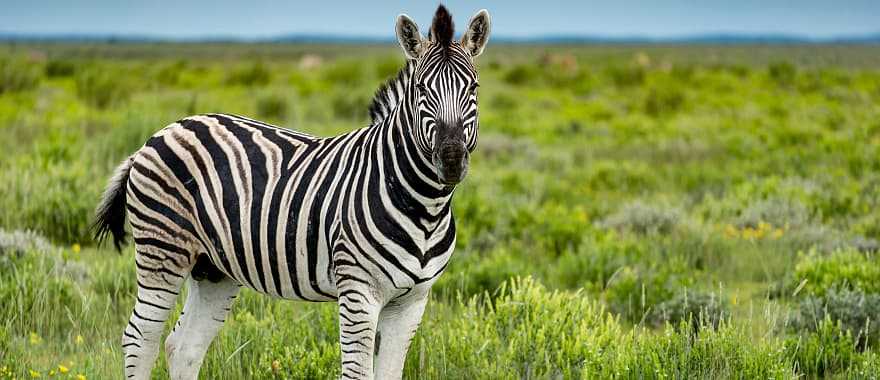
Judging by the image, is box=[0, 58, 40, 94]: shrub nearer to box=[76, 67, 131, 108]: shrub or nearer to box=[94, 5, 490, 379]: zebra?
box=[76, 67, 131, 108]: shrub

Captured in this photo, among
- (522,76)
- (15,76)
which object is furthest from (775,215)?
(522,76)

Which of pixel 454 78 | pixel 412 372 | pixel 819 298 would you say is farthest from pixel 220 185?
pixel 819 298

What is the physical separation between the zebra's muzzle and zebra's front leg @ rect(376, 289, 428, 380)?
720mm

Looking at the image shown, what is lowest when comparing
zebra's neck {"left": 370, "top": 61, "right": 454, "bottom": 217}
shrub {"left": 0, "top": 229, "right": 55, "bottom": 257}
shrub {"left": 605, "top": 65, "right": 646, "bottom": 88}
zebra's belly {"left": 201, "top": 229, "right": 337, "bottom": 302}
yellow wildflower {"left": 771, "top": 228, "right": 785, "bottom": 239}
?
yellow wildflower {"left": 771, "top": 228, "right": 785, "bottom": 239}

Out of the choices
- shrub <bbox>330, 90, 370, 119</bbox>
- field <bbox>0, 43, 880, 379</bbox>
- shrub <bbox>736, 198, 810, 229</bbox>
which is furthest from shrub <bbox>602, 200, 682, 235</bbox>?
shrub <bbox>330, 90, 370, 119</bbox>

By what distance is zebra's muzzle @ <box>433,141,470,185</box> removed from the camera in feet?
10.3

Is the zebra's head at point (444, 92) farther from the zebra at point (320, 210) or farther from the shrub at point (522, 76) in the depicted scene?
the shrub at point (522, 76)

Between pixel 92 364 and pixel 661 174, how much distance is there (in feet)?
34.7

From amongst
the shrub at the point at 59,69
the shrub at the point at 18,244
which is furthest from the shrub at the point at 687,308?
the shrub at the point at 59,69

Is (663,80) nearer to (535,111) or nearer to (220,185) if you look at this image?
(535,111)

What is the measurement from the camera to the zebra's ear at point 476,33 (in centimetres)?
351

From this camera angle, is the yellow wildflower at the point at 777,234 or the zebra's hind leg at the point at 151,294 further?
the yellow wildflower at the point at 777,234

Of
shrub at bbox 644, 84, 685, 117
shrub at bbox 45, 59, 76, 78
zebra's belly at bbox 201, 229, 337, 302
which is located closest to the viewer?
zebra's belly at bbox 201, 229, 337, 302

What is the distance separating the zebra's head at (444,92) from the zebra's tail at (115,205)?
5.65ft
